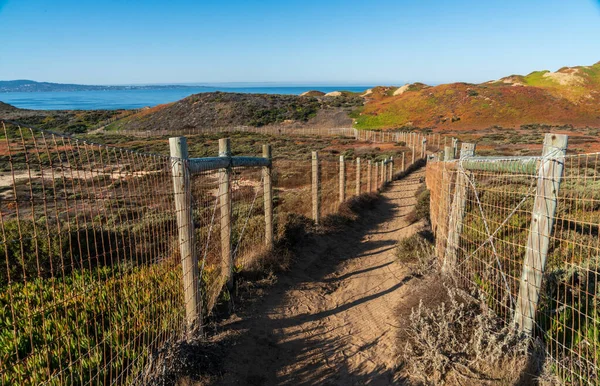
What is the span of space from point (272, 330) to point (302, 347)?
0.45m

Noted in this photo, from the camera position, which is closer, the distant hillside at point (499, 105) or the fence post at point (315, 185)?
the fence post at point (315, 185)

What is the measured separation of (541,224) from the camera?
349 centimetres

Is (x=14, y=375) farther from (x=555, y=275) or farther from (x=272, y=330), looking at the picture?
(x=555, y=275)

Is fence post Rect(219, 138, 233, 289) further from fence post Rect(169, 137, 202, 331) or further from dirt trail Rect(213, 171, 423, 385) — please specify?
fence post Rect(169, 137, 202, 331)

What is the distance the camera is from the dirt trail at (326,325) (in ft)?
12.7

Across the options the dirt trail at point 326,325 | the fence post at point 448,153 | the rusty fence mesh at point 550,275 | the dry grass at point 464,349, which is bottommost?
the dirt trail at point 326,325

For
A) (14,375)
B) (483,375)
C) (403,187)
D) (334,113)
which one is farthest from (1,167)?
(334,113)

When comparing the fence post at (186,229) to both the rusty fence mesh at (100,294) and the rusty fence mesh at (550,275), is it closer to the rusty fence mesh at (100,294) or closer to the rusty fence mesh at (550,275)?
the rusty fence mesh at (100,294)

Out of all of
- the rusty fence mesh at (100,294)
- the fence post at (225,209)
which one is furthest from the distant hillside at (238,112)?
the rusty fence mesh at (100,294)

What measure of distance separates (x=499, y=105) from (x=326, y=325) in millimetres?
64273

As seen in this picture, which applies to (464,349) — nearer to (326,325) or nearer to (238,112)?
A: (326,325)

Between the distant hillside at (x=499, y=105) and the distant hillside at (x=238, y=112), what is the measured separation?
6258 mm

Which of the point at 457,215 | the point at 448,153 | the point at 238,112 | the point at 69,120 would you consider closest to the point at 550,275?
the point at 457,215

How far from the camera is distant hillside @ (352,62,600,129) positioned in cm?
5553
